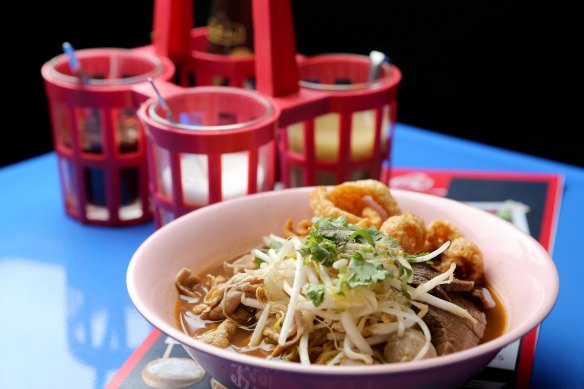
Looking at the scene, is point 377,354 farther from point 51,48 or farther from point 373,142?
point 51,48

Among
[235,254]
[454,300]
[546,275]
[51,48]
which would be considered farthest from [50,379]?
[51,48]

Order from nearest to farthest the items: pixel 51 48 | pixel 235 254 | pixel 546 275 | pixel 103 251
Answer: pixel 546 275, pixel 235 254, pixel 103 251, pixel 51 48

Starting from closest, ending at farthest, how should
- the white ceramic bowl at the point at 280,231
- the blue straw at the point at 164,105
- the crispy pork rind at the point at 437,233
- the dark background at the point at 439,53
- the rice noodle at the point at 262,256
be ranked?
the white ceramic bowl at the point at 280,231 < the rice noodle at the point at 262,256 < the crispy pork rind at the point at 437,233 < the blue straw at the point at 164,105 < the dark background at the point at 439,53

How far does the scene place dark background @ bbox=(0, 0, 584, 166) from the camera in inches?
92.7

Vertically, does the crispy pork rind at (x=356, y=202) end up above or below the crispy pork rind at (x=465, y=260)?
above

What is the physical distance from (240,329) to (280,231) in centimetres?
26

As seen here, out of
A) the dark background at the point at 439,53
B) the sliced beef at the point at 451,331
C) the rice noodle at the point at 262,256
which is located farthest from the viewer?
the dark background at the point at 439,53

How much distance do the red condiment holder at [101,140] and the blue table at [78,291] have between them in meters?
0.05

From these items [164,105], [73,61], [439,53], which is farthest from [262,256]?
[439,53]

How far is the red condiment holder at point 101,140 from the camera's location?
1393 mm

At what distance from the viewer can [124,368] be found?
105cm

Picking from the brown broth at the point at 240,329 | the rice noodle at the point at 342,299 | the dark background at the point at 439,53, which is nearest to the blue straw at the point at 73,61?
the brown broth at the point at 240,329

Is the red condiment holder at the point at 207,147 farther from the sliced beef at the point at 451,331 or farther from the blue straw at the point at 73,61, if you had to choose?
the sliced beef at the point at 451,331

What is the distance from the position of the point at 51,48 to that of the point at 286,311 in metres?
2.01
